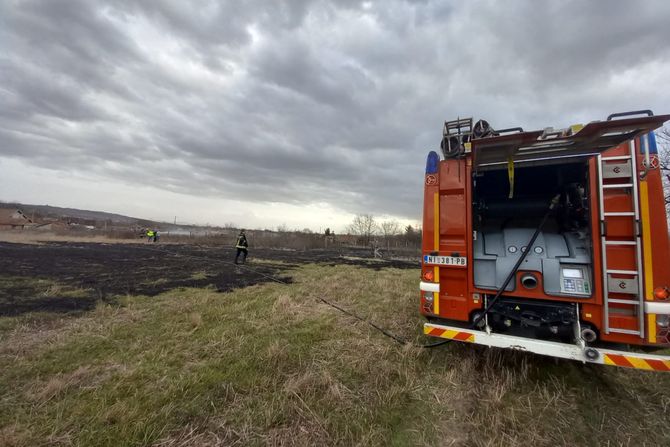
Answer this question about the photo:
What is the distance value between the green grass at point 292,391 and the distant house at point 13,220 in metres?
82.3

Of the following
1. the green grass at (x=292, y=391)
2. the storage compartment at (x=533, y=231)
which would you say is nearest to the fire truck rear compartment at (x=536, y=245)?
the storage compartment at (x=533, y=231)

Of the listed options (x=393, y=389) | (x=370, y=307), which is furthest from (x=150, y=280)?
(x=393, y=389)

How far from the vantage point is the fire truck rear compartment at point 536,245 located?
3426 millimetres

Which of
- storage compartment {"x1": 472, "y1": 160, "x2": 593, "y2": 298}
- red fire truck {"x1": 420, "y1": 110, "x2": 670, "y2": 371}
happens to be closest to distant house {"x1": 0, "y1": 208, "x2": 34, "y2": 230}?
red fire truck {"x1": 420, "y1": 110, "x2": 670, "y2": 371}

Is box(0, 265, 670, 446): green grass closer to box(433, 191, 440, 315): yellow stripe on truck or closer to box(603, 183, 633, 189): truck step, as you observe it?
box(433, 191, 440, 315): yellow stripe on truck

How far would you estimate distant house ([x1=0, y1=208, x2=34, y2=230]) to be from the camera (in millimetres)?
61688

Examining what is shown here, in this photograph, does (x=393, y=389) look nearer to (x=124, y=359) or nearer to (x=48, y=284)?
(x=124, y=359)

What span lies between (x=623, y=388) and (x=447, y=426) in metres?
2.53

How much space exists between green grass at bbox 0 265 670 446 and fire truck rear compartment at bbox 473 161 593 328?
806 millimetres

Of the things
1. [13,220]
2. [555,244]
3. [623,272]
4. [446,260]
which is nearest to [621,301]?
[623,272]

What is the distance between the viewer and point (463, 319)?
3760 mm

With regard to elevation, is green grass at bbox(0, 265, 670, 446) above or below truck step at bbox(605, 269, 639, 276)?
below

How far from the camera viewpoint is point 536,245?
12.3ft

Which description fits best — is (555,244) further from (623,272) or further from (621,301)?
(621,301)
